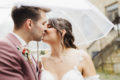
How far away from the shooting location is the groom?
1.89 m

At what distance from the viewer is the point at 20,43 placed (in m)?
2.22

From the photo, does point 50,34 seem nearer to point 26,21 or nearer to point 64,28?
point 64,28

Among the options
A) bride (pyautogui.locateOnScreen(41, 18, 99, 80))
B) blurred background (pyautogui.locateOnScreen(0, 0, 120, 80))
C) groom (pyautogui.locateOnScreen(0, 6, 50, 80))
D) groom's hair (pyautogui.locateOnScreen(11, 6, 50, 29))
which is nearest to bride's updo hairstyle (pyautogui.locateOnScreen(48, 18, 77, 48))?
bride (pyautogui.locateOnScreen(41, 18, 99, 80))

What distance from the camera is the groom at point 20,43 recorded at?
189 cm

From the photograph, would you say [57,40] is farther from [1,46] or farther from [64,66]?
[1,46]

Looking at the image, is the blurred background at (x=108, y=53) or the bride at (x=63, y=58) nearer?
the bride at (x=63, y=58)

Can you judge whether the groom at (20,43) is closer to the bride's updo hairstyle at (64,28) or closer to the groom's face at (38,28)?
the groom's face at (38,28)

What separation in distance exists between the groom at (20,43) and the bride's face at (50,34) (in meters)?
0.77

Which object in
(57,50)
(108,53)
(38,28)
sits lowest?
(108,53)

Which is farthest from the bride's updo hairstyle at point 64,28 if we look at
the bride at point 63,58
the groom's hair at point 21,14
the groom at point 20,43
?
the groom's hair at point 21,14

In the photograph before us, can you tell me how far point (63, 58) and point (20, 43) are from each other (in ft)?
4.25

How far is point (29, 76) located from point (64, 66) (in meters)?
1.31

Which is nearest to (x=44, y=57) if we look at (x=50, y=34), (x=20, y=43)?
(x=50, y=34)

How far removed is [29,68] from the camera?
210 centimetres
